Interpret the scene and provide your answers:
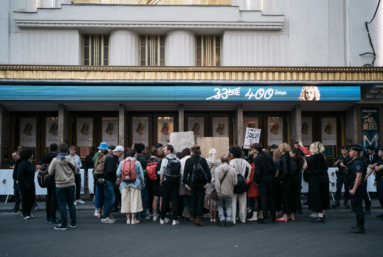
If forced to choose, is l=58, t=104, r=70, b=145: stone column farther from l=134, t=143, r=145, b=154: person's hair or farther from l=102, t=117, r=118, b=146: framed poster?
l=134, t=143, r=145, b=154: person's hair

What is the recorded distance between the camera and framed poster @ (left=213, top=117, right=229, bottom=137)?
669 inches

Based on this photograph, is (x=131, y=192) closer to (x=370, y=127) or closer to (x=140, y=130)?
(x=140, y=130)

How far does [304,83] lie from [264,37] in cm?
340

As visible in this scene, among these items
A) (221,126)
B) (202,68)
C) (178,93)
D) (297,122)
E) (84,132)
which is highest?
(202,68)

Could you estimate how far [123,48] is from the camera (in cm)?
1659

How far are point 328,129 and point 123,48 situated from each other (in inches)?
439

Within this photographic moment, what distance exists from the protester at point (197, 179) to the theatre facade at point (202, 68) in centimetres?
658

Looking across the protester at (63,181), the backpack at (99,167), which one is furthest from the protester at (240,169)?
the protester at (63,181)

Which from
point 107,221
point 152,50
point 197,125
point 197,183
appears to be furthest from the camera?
point 152,50

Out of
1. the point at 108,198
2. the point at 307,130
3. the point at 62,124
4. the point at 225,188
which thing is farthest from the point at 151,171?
the point at 307,130

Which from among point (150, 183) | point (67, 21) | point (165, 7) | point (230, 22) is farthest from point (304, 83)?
point (67, 21)

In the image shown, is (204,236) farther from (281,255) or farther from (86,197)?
(86,197)

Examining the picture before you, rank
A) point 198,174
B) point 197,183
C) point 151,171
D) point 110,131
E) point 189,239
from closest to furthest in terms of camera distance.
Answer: point 189,239, point 198,174, point 197,183, point 151,171, point 110,131

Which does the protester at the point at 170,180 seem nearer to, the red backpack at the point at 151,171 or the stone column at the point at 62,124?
the red backpack at the point at 151,171
